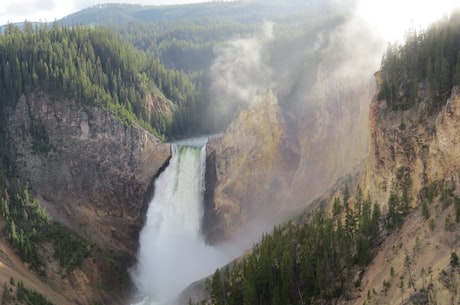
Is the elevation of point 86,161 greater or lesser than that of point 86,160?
lesser

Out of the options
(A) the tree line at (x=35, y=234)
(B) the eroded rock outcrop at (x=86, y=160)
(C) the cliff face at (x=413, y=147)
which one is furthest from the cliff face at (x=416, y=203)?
(B) the eroded rock outcrop at (x=86, y=160)

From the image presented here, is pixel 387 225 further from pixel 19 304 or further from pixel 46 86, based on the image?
pixel 46 86

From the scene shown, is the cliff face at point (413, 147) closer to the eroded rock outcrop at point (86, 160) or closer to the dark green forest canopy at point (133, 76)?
the dark green forest canopy at point (133, 76)

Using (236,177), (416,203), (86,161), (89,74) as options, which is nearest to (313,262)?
(416,203)

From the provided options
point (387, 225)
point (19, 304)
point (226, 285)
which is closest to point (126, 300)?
point (19, 304)

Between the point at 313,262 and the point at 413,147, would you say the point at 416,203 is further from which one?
A: the point at 313,262

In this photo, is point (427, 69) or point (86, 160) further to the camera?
point (86, 160)

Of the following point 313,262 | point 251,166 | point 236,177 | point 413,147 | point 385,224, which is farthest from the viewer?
point 236,177
